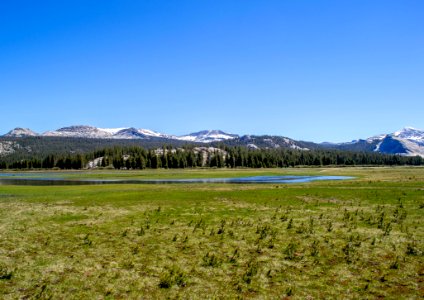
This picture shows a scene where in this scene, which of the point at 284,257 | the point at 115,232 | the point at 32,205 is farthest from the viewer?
the point at 32,205

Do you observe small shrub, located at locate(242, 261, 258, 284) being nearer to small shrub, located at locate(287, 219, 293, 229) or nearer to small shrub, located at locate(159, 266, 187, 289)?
small shrub, located at locate(159, 266, 187, 289)

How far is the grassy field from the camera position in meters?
15.9

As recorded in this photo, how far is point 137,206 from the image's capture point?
134 ft

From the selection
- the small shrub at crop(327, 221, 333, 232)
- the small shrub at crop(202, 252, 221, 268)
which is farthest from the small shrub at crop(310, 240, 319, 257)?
the small shrub at crop(202, 252, 221, 268)

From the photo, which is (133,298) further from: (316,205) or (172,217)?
(316,205)

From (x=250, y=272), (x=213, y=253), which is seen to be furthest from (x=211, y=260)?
(x=250, y=272)

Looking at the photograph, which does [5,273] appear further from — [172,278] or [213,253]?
[213,253]

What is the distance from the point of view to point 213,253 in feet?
69.9

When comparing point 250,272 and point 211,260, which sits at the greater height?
point 211,260

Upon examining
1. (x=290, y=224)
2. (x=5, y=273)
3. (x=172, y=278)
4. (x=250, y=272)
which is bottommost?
(x=250, y=272)

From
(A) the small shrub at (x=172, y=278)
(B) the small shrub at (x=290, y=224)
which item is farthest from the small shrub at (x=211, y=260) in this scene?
(B) the small shrub at (x=290, y=224)

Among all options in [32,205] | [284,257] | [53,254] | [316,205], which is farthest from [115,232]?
[316,205]

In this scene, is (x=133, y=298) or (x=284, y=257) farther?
(x=284, y=257)

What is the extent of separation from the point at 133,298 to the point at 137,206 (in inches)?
1039
